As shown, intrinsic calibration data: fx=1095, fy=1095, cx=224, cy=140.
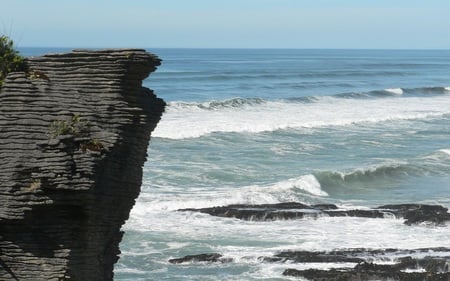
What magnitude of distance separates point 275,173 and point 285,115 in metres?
27.1

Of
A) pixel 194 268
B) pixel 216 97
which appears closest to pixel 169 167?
pixel 194 268

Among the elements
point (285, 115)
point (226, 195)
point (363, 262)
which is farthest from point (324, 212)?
point (285, 115)

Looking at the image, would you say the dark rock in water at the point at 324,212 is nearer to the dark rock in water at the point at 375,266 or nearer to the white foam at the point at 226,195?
the white foam at the point at 226,195

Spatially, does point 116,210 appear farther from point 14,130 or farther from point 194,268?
point 194,268

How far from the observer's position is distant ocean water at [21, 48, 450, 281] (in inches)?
1113

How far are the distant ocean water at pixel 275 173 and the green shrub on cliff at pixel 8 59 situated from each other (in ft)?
35.9

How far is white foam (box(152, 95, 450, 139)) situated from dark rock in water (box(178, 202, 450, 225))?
804 inches

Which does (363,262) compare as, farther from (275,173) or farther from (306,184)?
(275,173)

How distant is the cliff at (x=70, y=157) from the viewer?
13492mm

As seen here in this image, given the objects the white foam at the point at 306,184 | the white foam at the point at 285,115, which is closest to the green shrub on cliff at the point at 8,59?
the white foam at the point at 306,184

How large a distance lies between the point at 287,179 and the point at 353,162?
6.58 metres

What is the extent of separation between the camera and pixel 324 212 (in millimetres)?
32844

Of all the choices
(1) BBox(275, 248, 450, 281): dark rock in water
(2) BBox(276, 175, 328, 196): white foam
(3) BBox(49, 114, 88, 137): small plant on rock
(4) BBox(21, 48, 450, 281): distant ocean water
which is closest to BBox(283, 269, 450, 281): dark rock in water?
(1) BBox(275, 248, 450, 281): dark rock in water

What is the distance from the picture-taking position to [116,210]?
1426cm
